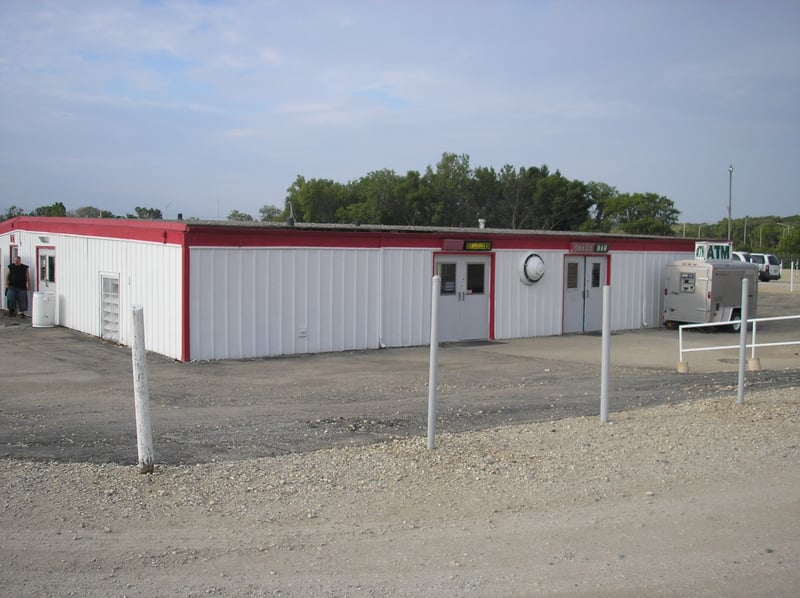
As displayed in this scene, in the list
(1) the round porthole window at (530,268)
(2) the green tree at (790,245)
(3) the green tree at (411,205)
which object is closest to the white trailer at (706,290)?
(1) the round porthole window at (530,268)

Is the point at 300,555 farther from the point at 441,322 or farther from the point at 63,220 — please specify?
the point at 63,220

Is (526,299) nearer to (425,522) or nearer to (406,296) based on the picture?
(406,296)

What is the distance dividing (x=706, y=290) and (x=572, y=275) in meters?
3.70

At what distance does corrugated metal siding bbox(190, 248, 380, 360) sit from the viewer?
16.2 m

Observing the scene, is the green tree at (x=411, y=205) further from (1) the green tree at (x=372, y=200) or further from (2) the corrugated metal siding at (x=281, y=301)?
(2) the corrugated metal siding at (x=281, y=301)

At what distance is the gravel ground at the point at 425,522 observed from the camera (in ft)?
16.6

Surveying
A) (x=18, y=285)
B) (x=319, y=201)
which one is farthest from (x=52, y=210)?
(x=18, y=285)

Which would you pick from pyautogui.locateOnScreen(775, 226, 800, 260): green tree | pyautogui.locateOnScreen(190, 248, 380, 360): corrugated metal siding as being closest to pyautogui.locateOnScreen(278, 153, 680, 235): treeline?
pyautogui.locateOnScreen(775, 226, 800, 260): green tree

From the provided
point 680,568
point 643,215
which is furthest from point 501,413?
point 643,215

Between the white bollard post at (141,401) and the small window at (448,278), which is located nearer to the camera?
the white bollard post at (141,401)

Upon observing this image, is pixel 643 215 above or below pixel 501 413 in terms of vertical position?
above

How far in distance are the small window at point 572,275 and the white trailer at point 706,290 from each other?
3.03 meters

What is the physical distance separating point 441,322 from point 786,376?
8.09m

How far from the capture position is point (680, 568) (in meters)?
5.35
